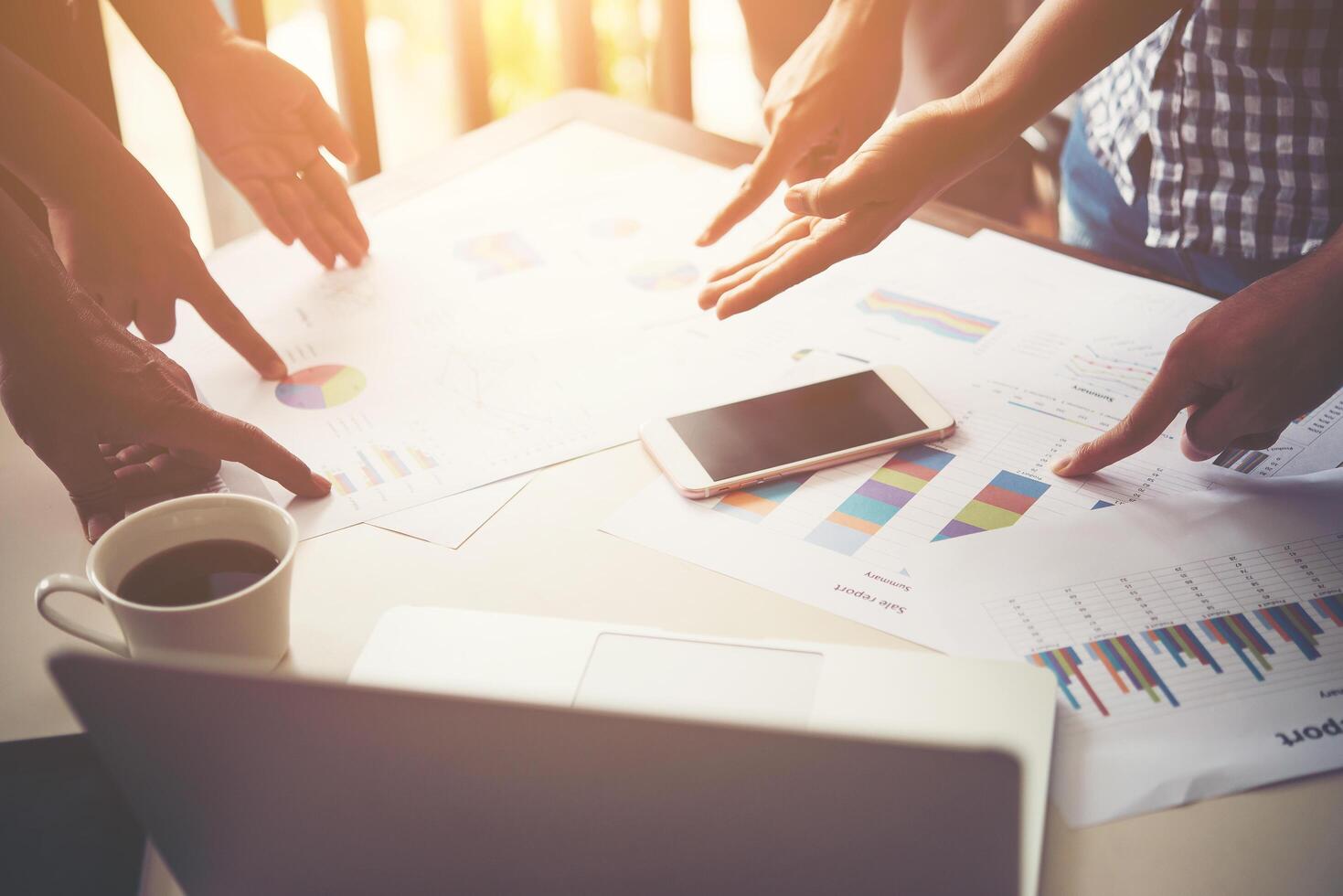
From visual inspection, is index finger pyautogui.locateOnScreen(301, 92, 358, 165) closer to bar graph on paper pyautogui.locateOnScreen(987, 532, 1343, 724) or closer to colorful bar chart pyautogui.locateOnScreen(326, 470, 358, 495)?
colorful bar chart pyautogui.locateOnScreen(326, 470, 358, 495)

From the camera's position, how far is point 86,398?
0.70m

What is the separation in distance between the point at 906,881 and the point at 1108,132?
114 centimetres

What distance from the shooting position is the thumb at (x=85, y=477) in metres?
0.70

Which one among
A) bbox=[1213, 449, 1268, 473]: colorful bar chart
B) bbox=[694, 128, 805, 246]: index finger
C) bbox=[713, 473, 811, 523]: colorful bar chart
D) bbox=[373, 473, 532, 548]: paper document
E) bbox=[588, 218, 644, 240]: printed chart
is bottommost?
bbox=[373, 473, 532, 548]: paper document

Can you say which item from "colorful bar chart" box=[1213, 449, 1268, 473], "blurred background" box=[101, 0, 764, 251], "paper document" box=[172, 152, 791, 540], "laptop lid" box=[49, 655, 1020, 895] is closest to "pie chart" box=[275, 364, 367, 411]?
"paper document" box=[172, 152, 791, 540]

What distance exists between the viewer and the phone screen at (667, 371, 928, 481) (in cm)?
79

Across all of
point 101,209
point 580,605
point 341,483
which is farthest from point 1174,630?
point 101,209

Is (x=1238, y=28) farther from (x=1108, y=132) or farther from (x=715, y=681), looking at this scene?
(x=715, y=681)

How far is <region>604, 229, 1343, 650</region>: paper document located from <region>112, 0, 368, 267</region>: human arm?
22.2 inches

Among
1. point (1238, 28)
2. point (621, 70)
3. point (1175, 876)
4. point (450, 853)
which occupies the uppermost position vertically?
point (1238, 28)

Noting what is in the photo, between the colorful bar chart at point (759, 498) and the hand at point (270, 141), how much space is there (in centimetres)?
60

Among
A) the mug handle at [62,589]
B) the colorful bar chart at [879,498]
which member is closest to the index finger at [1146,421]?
the colorful bar chart at [879,498]

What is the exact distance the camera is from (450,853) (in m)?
0.39

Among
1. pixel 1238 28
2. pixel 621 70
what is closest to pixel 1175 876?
pixel 1238 28
